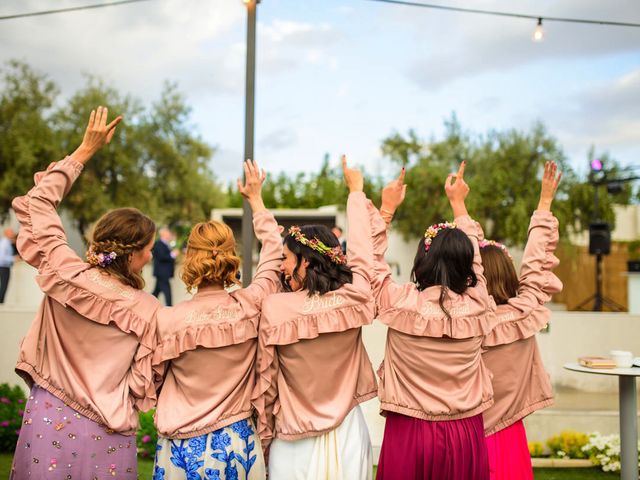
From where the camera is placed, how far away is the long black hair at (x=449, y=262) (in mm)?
3234

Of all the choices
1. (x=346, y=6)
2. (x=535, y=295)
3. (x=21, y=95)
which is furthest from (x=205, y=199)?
(x=535, y=295)

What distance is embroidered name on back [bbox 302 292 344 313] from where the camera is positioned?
3.11 meters

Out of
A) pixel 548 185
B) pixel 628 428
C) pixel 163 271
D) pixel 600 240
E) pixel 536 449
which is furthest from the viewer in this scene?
pixel 600 240

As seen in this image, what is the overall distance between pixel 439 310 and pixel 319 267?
2.04 feet

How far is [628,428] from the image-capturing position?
15.8 ft

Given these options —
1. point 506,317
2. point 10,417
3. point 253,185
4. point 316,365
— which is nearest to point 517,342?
point 506,317

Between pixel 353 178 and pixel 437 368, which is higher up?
pixel 353 178

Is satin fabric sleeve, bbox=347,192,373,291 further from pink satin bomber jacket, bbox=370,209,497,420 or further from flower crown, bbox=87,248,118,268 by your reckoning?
flower crown, bbox=87,248,118,268

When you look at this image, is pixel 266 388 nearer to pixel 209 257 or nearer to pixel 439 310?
pixel 209 257

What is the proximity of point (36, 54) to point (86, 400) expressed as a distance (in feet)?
68.8

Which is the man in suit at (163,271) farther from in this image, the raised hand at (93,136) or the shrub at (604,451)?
the raised hand at (93,136)

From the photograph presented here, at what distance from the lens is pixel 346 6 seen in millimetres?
10422

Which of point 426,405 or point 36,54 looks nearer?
point 426,405

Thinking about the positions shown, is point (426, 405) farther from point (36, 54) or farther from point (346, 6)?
point (36, 54)
